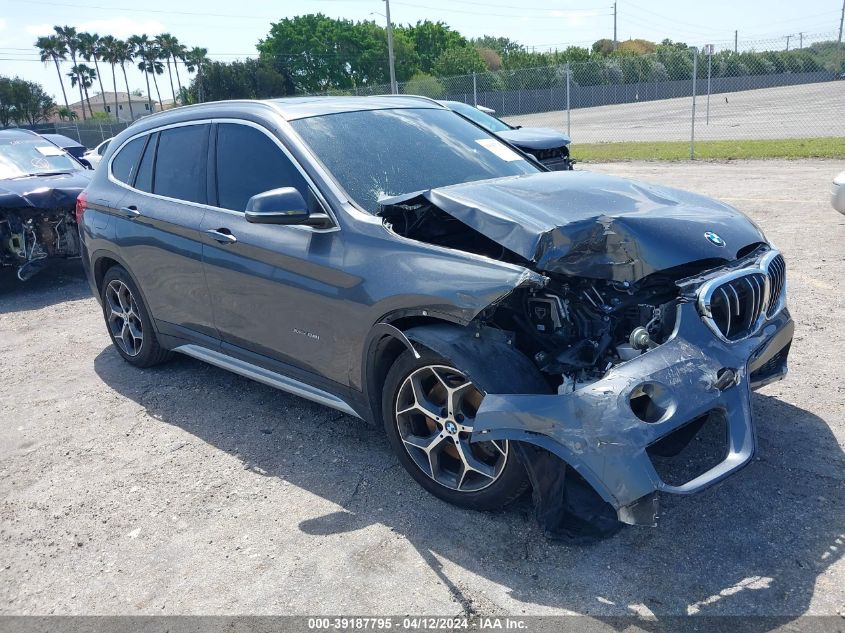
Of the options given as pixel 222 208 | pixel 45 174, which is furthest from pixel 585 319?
pixel 45 174

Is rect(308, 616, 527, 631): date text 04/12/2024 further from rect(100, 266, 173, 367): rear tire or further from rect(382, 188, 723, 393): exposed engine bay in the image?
rect(100, 266, 173, 367): rear tire

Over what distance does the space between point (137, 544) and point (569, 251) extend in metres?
2.48

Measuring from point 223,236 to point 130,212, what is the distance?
4.21 ft

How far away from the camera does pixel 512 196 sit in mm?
3898

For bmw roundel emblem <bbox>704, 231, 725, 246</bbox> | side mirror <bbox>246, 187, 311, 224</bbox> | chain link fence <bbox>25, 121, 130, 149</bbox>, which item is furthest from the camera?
chain link fence <bbox>25, 121, 130, 149</bbox>

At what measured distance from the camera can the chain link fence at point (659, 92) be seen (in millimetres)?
26609

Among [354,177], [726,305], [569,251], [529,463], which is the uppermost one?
[354,177]

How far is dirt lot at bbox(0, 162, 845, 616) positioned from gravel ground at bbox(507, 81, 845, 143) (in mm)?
17703

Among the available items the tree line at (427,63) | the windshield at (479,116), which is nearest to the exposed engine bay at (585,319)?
the windshield at (479,116)

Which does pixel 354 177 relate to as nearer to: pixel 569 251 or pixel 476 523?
pixel 569 251

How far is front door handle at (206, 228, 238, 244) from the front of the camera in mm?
4548

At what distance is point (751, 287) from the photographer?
140 inches

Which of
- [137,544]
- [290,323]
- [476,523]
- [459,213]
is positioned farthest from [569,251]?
[137,544]

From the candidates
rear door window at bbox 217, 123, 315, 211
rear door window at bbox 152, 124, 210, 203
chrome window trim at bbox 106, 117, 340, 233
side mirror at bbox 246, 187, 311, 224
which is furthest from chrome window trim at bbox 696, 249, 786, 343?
rear door window at bbox 152, 124, 210, 203
